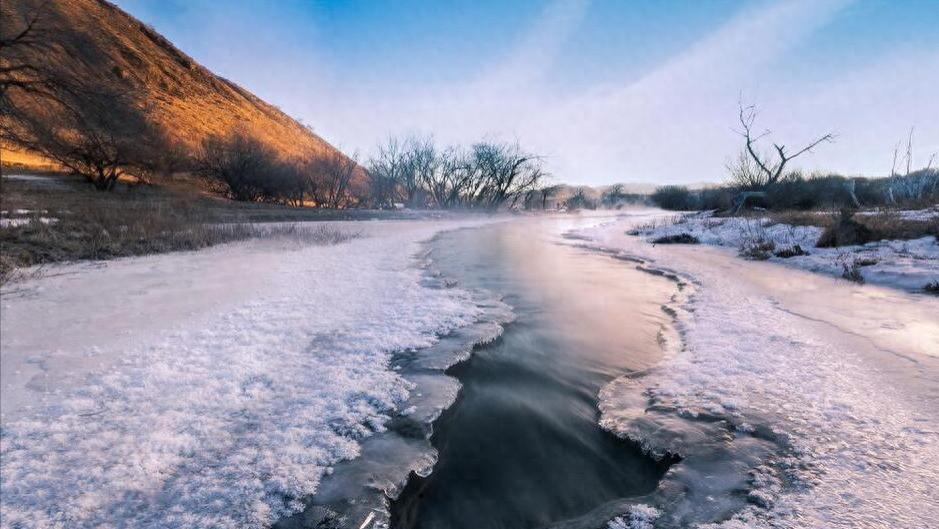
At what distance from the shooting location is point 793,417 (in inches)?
97.3

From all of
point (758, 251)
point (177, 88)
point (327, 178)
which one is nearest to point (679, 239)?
point (758, 251)

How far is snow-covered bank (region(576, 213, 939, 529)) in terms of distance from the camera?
175 centimetres

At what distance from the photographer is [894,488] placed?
5.85 feet

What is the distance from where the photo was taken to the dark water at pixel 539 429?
6.34 feet

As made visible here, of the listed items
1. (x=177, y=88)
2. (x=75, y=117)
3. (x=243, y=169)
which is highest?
(x=177, y=88)

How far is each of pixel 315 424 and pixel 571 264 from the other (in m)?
7.84

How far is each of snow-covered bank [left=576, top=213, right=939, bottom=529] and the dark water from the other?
0.20 meters

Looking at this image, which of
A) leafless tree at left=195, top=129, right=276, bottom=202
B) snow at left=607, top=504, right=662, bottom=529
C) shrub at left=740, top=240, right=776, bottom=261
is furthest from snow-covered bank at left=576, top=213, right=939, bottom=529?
leafless tree at left=195, top=129, right=276, bottom=202

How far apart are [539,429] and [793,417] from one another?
4.61 ft

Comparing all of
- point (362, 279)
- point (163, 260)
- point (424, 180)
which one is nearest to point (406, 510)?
point (362, 279)

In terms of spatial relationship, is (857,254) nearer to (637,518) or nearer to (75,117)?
(637,518)

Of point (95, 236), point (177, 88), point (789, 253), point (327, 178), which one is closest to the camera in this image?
point (95, 236)

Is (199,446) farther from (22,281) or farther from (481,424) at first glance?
(22,281)

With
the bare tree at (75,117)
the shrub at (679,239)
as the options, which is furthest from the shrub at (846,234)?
the bare tree at (75,117)
